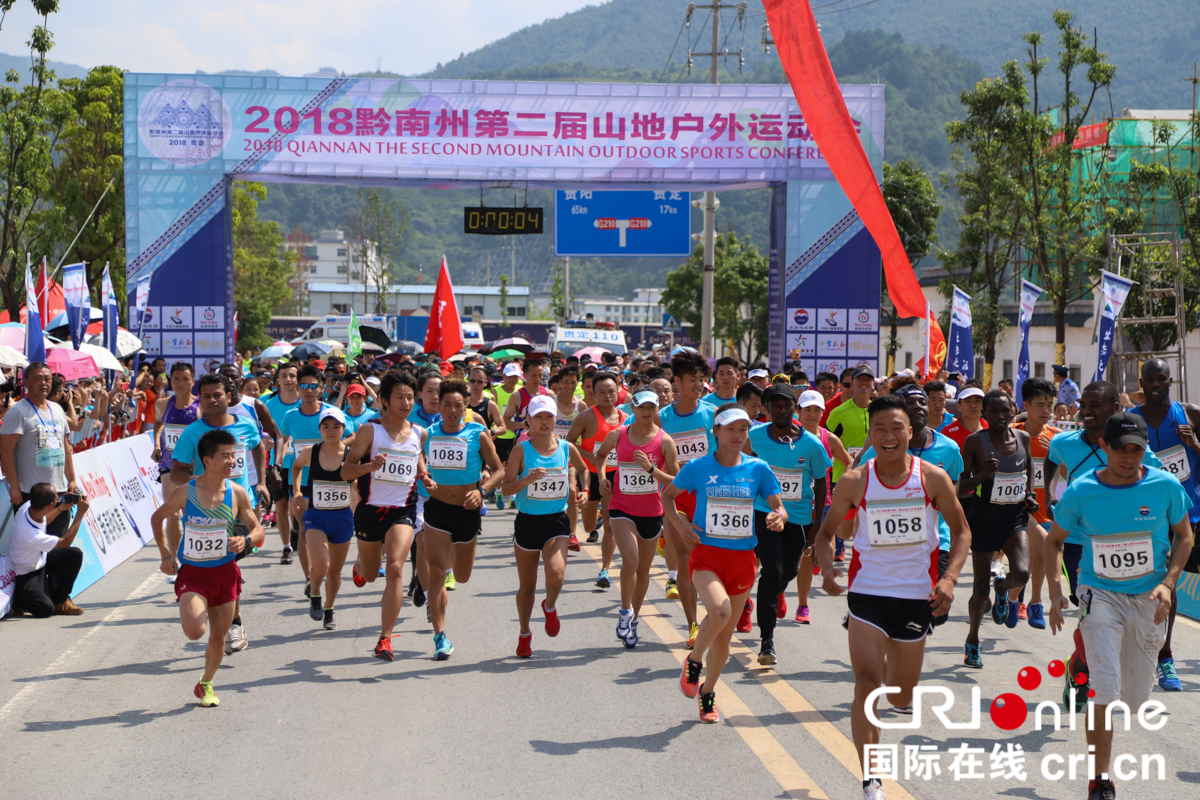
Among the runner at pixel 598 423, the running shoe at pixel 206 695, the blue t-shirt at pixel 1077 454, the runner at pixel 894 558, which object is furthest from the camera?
the runner at pixel 598 423

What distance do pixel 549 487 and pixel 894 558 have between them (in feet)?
10.5

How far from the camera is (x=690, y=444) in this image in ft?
30.1

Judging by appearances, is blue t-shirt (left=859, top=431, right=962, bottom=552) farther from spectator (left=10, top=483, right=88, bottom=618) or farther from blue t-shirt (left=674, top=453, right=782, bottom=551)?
spectator (left=10, top=483, right=88, bottom=618)

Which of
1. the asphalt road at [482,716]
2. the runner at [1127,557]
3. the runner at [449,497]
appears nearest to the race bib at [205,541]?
the asphalt road at [482,716]

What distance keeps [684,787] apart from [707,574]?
4.80ft

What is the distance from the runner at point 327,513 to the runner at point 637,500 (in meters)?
1.98

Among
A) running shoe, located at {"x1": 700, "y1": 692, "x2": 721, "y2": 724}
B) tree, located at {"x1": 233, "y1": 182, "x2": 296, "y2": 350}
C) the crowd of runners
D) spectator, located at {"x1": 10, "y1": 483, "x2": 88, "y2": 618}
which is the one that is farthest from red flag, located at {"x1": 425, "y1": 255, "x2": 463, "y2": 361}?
tree, located at {"x1": 233, "y1": 182, "x2": 296, "y2": 350}

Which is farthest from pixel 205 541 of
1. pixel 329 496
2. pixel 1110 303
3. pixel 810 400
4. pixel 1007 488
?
pixel 1110 303

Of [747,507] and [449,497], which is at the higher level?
[747,507]

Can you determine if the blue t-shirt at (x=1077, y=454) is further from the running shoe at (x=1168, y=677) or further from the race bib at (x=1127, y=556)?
the race bib at (x=1127, y=556)

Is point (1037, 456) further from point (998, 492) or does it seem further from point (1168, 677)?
point (1168, 677)

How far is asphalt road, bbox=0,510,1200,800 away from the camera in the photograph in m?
5.58

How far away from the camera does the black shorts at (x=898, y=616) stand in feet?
17.9

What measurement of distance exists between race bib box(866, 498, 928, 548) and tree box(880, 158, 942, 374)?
3177cm
